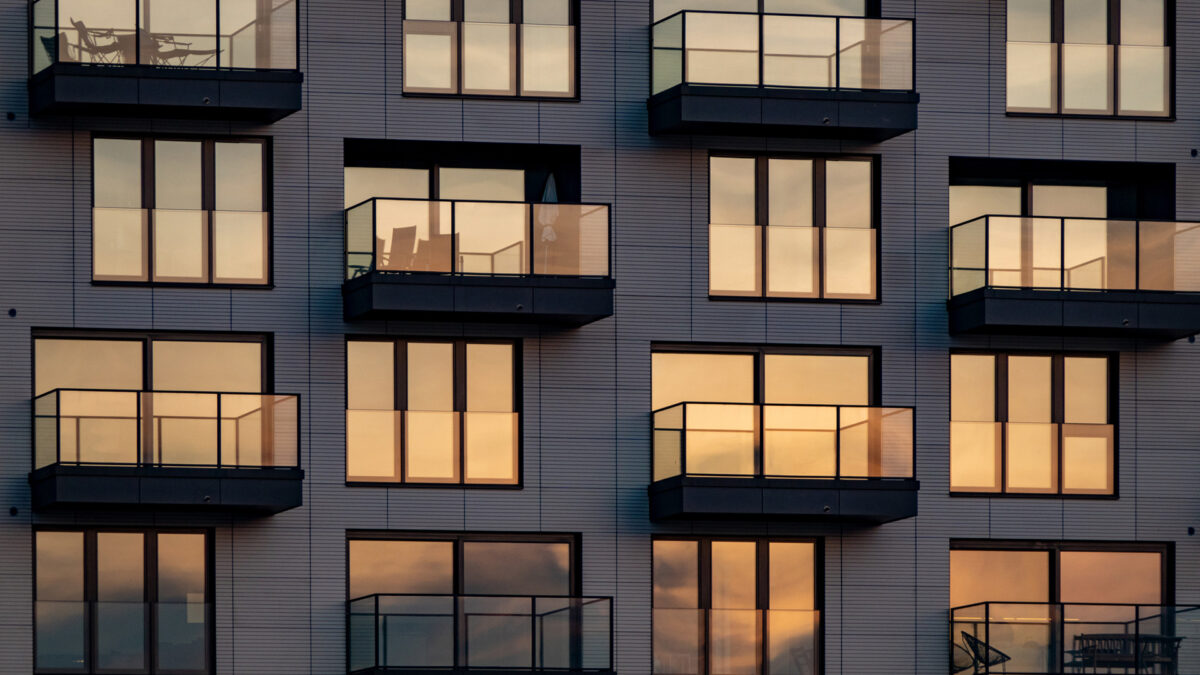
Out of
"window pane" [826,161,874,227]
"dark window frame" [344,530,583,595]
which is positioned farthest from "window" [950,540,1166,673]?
"dark window frame" [344,530,583,595]

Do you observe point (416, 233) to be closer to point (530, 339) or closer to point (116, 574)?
point (530, 339)

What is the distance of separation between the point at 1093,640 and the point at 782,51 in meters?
8.58

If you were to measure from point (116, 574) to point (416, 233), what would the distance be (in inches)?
225

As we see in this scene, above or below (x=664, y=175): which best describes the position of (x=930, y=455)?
below

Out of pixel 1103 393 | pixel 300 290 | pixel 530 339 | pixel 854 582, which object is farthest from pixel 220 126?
pixel 1103 393

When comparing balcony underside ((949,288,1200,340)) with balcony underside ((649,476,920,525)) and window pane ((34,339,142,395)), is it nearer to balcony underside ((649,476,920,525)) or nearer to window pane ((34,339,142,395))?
balcony underside ((649,476,920,525))

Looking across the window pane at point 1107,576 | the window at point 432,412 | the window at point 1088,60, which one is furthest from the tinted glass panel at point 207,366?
the window pane at point 1107,576

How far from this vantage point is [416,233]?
105 ft

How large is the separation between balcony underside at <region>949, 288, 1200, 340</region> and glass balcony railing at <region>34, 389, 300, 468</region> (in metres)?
9.22

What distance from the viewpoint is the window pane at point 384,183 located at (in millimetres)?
33906

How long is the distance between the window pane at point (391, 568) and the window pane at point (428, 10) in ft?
22.8

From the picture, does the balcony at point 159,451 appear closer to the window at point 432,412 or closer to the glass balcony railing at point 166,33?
the window at point 432,412

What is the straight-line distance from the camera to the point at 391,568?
32656 millimetres

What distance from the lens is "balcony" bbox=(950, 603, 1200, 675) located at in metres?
31.8
